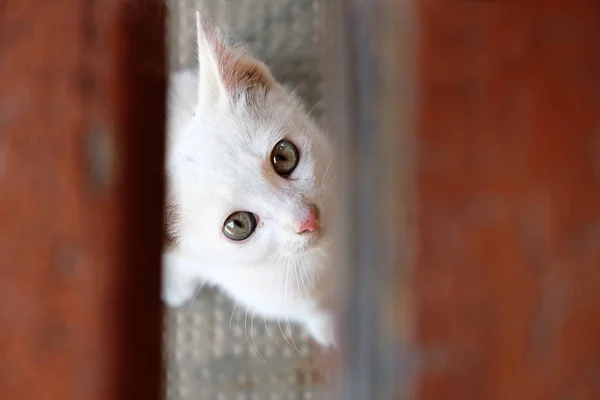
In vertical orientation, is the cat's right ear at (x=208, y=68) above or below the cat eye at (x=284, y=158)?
above

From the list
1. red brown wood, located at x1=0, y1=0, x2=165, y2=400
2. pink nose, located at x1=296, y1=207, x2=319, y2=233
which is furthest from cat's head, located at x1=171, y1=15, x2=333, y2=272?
red brown wood, located at x1=0, y1=0, x2=165, y2=400

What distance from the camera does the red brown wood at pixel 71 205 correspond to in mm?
159

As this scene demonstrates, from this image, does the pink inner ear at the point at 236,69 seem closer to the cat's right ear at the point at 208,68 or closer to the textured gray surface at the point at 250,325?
the cat's right ear at the point at 208,68

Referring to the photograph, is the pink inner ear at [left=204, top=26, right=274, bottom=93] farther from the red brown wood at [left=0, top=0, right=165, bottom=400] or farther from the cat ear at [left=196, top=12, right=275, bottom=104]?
the red brown wood at [left=0, top=0, right=165, bottom=400]

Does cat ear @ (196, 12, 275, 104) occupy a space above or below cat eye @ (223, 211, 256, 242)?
above

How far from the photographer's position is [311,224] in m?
0.63

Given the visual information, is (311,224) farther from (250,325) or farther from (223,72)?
(250,325)

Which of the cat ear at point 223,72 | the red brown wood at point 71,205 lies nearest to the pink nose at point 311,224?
the cat ear at point 223,72

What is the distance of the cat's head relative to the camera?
646 millimetres

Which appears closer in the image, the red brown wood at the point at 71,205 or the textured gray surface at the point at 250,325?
the red brown wood at the point at 71,205

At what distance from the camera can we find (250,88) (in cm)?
70

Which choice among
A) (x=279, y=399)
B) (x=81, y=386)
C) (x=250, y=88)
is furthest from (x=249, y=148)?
(x=81, y=386)

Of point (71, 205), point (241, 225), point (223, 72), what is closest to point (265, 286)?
point (241, 225)

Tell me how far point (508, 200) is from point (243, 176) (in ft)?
1.80
